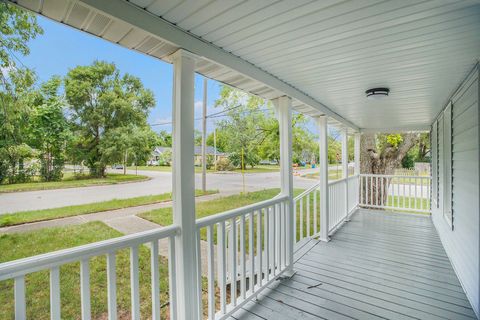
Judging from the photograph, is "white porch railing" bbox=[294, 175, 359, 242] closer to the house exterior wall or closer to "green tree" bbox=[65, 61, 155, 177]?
the house exterior wall

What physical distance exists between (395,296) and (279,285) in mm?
1207

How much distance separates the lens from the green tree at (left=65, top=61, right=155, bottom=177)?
182 centimetres

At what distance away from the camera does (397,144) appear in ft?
27.4

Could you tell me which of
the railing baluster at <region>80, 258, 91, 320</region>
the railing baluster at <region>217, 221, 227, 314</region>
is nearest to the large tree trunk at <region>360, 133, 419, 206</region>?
the railing baluster at <region>217, 221, 227, 314</region>

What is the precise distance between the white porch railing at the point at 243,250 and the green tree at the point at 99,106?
96 centimetres

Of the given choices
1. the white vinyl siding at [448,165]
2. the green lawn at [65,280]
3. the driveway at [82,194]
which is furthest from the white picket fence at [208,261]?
the white vinyl siding at [448,165]

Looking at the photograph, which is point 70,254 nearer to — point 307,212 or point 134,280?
point 134,280

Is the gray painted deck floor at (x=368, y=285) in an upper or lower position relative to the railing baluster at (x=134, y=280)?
lower

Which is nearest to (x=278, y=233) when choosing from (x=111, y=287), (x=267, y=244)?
(x=267, y=244)

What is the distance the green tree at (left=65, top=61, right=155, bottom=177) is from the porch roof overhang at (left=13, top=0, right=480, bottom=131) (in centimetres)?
50

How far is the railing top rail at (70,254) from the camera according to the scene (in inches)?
43.9

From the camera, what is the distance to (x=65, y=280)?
2.38 meters

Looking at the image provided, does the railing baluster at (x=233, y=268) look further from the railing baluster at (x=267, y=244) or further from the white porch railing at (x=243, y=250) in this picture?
the railing baluster at (x=267, y=244)

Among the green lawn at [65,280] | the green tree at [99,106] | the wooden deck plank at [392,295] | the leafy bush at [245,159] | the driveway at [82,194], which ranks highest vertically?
the green tree at [99,106]
